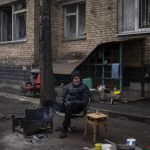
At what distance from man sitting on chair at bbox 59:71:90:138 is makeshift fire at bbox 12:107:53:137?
14.3 inches

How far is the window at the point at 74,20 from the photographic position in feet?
52.1

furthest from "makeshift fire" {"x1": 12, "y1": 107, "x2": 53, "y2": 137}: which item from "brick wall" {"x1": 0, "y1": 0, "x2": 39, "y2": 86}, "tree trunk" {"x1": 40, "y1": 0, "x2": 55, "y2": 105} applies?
"brick wall" {"x1": 0, "y1": 0, "x2": 39, "y2": 86}

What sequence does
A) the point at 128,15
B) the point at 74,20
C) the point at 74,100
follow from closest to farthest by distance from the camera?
the point at 74,100 → the point at 128,15 → the point at 74,20

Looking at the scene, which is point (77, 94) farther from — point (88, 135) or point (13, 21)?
point (13, 21)

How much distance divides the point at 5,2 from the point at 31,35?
2.80 meters

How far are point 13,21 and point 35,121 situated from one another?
1102 cm

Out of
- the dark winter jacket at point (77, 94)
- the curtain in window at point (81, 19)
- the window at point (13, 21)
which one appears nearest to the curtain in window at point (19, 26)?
the window at point (13, 21)

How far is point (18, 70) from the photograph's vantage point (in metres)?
17.7

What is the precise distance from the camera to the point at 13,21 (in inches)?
738

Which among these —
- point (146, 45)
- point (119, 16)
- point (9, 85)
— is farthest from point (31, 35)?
point (146, 45)

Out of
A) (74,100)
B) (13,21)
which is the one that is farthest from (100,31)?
(74,100)

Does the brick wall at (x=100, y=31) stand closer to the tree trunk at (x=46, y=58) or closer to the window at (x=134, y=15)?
the window at (x=134, y=15)

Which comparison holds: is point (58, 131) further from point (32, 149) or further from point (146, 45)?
point (146, 45)

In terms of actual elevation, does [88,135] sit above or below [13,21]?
below
